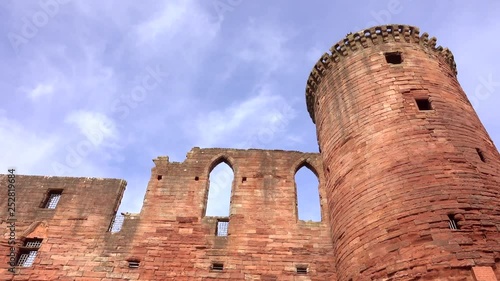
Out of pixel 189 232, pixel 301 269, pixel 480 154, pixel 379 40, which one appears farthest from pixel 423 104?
pixel 189 232

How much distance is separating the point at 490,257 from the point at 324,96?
6.23 m

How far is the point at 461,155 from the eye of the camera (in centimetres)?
792

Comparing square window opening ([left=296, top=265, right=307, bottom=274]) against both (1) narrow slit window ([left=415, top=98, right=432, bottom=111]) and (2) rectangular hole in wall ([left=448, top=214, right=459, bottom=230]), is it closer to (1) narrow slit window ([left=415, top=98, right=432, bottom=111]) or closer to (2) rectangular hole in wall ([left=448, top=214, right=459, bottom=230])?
(2) rectangular hole in wall ([left=448, top=214, right=459, bottom=230])

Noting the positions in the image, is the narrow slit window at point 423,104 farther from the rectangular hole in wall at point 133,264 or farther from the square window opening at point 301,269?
the rectangular hole in wall at point 133,264

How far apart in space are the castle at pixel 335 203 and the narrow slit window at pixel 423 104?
31 millimetres

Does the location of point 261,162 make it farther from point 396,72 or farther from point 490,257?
point 490,257

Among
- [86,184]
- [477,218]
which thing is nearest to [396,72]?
[477,218]

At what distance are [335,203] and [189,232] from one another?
12.7 feet

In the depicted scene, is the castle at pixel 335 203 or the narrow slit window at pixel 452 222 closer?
the narrow slit window at pixel 452 222

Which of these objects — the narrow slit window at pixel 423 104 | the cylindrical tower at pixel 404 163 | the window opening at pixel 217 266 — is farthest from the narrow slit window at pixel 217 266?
the narrow slit window at pixel 423 104

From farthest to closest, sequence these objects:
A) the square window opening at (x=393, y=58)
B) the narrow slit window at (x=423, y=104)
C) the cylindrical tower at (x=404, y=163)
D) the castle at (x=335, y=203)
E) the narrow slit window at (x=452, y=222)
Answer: the square window opening at (x=393, y=58)
the narrow slit window at (x=423, y=104)
the castle at (x=335, y=203)
the narrow slit window at (x=452, y=222)
the cylindrical tower at (x=404, y=163)

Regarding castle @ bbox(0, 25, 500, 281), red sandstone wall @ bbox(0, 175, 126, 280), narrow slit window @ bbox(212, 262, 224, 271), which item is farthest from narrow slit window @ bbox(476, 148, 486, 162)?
red sandstone wall @ bbox(0, 175, 126, 280)

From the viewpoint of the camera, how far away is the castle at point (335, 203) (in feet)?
23.3

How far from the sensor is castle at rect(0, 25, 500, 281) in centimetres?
709
